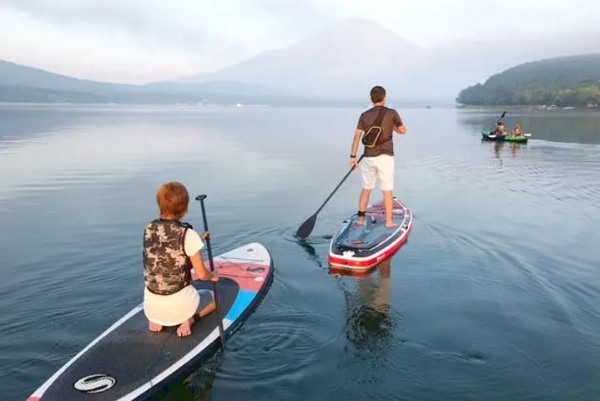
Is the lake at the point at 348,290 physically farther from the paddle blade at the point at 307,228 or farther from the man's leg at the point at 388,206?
the man's leg at the point at 388,206

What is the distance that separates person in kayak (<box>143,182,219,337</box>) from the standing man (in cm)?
557

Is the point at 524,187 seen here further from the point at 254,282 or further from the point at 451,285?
the point at 254,282

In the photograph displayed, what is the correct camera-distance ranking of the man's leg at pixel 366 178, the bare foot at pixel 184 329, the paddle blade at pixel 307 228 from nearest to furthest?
the bare foot at pixel 184 329 < the man's leg at pixel 366 178 < the paddle blade at pixel 307 228

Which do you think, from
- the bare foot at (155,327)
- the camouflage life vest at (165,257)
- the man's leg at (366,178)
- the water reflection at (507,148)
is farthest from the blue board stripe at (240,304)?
the water reflection at (507,148)

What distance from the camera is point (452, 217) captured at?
14.2m

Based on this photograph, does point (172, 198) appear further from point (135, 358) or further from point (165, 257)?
point (135, 358)

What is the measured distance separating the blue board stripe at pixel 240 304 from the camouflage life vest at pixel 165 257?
1.35 metres

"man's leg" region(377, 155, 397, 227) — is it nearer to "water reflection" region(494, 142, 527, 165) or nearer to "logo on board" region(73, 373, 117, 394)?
"logo on board" region(73, 373, 117, 394)

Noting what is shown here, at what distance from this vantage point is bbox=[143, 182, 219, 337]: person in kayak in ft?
19.2

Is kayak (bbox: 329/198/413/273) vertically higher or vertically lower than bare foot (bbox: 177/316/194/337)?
lower

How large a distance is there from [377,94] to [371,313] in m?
4.92

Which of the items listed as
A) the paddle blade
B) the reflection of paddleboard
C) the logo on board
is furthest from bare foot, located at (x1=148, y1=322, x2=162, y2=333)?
the paddle blade

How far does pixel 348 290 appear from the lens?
8.95 meters

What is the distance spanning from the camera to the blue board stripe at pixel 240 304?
728 centimetres
